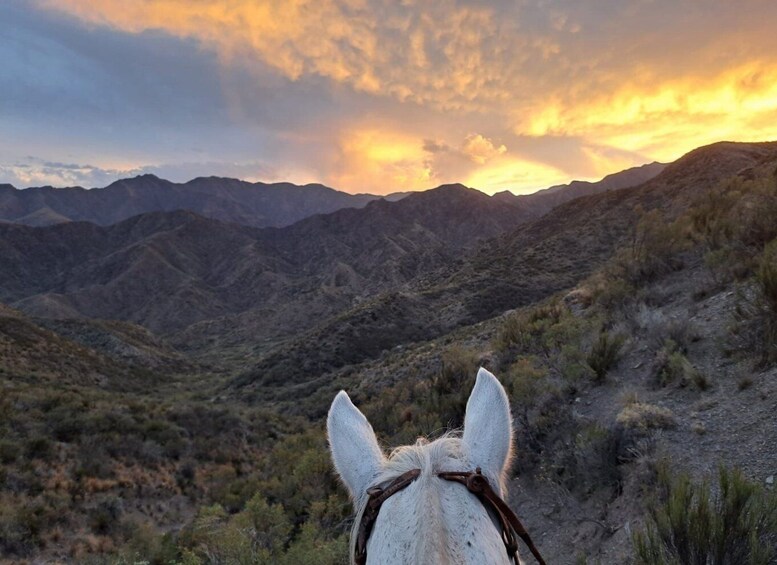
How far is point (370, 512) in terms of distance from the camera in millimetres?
1554

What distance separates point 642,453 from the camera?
454cm

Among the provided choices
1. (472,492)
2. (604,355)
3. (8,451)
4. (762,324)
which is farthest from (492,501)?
(8,451)

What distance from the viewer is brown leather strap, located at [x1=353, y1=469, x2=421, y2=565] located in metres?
1.51

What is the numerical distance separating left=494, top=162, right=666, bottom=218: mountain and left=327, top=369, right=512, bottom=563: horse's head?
13347cm

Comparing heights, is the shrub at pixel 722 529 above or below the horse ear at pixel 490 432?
below

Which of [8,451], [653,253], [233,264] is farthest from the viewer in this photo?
[233,264]

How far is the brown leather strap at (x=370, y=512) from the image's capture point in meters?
1.51

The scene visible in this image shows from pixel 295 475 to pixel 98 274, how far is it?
118565mm

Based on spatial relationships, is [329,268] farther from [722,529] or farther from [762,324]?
[722,529]

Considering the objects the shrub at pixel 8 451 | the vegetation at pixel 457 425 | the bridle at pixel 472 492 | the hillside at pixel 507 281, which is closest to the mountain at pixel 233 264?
the hillside at pixel 507 281

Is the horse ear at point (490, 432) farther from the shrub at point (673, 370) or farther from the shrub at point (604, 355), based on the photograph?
the shrub at point (604, 355)

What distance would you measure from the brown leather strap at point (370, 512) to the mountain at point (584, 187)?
133880 millimetres

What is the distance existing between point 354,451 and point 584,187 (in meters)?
160

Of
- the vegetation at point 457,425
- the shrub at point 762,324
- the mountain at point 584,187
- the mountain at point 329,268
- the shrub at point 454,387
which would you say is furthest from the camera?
the mountain at point 584,187
